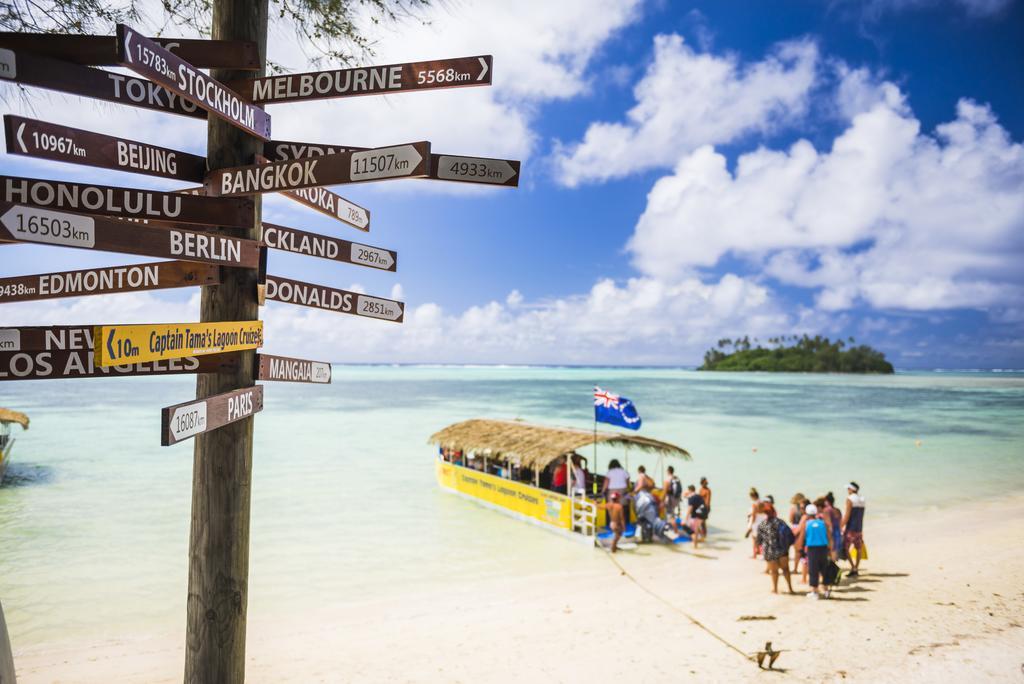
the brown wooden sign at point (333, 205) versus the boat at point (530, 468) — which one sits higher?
the brown wooden sign at point (333, 205)

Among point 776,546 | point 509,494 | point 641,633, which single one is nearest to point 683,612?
point 641,633

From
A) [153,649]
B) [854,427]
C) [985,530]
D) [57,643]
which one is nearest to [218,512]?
[153,649]

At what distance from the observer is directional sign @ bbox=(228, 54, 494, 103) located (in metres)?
3.29

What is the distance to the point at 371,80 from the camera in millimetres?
3346

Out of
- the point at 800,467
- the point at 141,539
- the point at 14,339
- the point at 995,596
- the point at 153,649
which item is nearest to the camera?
the point at 14,339

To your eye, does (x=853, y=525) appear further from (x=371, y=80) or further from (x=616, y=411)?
(x=371, y=80)

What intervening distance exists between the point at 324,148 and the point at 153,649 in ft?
31.3

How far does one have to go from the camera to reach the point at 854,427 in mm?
48188

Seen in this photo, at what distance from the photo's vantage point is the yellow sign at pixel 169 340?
2404mm

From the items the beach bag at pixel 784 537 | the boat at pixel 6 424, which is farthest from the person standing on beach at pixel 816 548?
the boat at pixel 6 424

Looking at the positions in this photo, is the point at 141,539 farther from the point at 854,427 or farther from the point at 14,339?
the point at 854,427

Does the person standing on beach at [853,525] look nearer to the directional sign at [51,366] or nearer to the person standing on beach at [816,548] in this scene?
the person standing on beach at [816,548]

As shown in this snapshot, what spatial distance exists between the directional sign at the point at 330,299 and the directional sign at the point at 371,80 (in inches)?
38.5

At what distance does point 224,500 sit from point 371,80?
2.26 metres
